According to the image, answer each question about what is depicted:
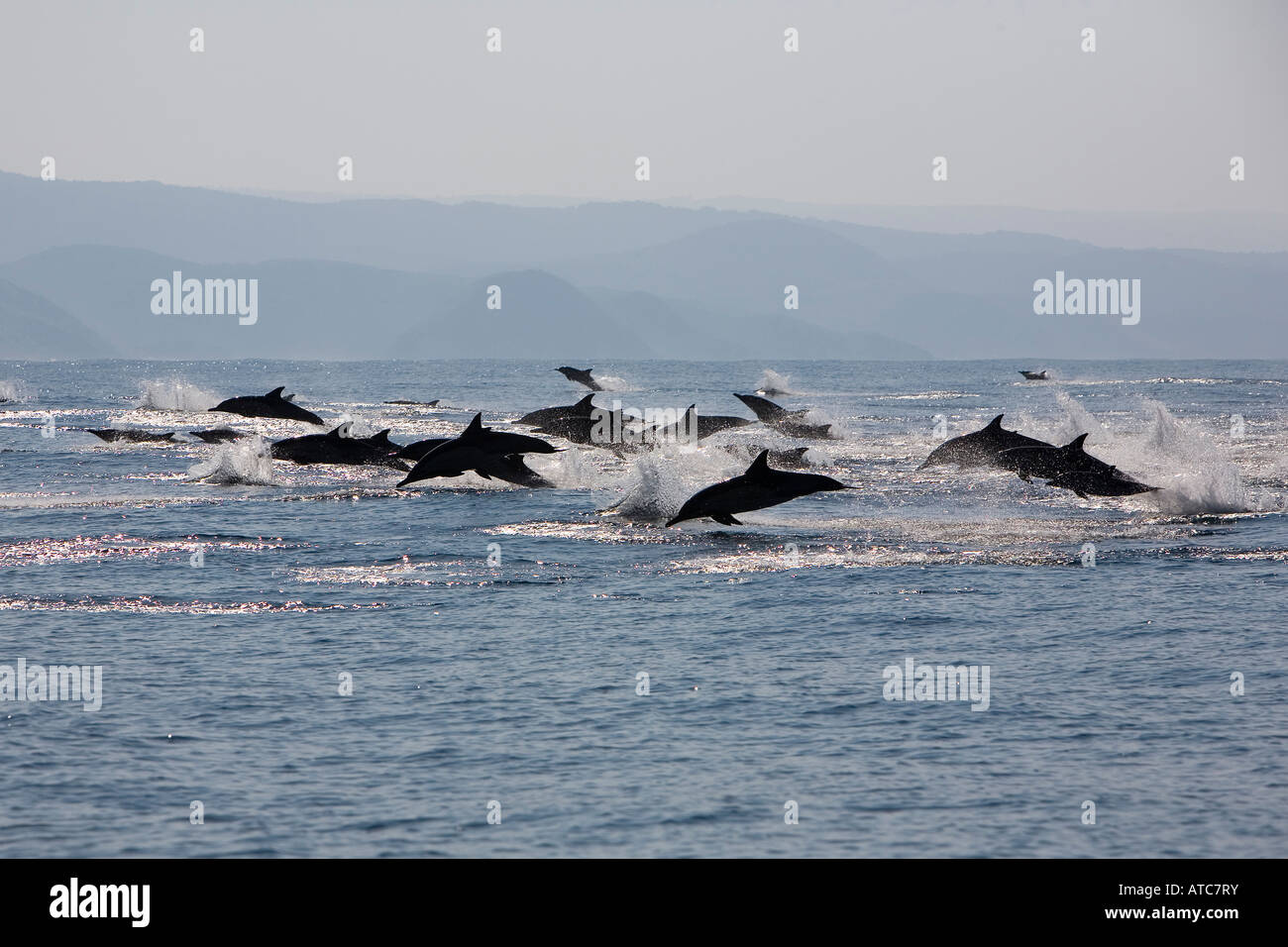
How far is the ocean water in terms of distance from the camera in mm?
8727

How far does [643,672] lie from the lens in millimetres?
12422

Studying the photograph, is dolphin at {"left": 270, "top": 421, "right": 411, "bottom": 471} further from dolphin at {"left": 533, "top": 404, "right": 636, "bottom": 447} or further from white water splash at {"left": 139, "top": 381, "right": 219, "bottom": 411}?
white water splash at {"left": 139, "top": 381, "right": 219, "bottom": 411}

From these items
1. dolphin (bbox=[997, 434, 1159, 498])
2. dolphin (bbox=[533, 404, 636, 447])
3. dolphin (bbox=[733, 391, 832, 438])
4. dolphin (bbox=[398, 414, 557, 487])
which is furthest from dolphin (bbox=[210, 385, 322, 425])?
dolphin (bbox=[997, 434, 1159, 498])

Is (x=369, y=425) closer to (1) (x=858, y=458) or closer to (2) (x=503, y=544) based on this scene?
(1) (x=858, y=458)

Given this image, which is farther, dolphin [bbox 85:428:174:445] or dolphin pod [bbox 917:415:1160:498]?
dolphin [bbox 85:428:174:445]

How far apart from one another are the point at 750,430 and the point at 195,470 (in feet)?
68.3

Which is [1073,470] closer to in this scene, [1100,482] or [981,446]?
[1100,482]

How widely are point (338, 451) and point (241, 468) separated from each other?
6.91 feet

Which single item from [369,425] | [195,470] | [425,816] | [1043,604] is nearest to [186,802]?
[425,816]

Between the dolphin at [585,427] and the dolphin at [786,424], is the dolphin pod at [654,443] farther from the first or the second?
the dolphin at [786,424]

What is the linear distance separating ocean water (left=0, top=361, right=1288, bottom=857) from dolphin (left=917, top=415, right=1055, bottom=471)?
1.10 metres

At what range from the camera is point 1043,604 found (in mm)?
15469

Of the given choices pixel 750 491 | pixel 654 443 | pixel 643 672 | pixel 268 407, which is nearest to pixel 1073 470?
pixel 750 491

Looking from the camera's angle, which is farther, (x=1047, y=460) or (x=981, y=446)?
(x=981, y=446)
